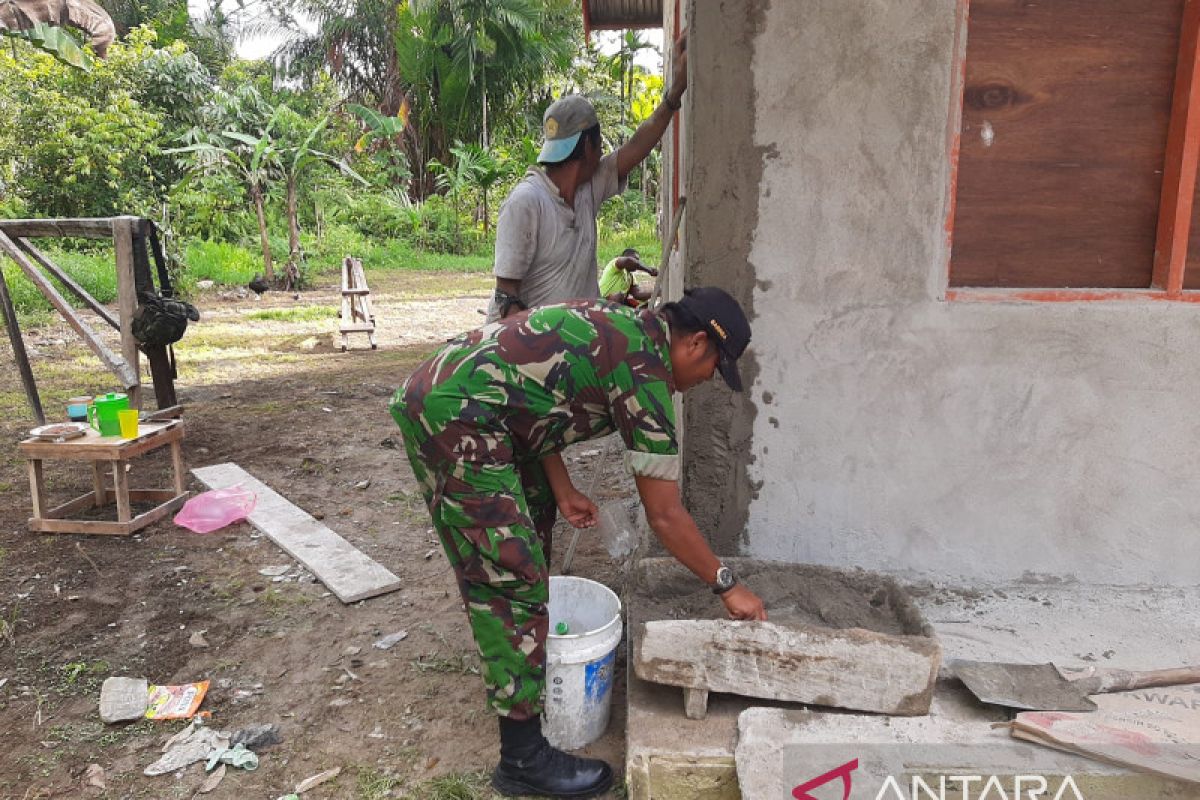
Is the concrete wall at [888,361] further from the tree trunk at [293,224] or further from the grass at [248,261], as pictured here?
the tree trunk at [293,224]

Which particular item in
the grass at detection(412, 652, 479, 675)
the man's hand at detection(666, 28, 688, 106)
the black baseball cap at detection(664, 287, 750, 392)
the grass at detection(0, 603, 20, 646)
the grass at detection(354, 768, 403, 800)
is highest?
the man's hand at detection(666, 28, 688, 106)

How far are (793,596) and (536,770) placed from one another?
1.07 meters

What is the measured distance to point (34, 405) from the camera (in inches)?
232

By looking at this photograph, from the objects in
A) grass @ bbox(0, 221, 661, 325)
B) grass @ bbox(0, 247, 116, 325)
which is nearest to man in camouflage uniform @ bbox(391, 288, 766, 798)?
grass @ bbox(0, 221, 661, 325)

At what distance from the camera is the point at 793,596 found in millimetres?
3053

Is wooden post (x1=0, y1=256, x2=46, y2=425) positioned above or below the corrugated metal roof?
below

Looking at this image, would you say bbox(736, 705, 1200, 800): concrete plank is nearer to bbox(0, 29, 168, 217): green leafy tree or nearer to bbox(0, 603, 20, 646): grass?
bbox(0, 603, 20, 646): grass

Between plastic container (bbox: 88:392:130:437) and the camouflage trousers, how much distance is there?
9.77 feet

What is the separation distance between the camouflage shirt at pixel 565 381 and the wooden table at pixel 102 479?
300 cm

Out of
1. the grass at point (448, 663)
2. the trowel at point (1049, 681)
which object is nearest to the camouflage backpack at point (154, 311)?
the grass at point (448, 663)

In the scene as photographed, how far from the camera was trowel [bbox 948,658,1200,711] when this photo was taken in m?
2.56

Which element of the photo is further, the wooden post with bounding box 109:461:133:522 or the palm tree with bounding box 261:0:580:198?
the palm tree with bounding box 261:0:580:198

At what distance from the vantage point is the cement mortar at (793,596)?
2939 millimetres

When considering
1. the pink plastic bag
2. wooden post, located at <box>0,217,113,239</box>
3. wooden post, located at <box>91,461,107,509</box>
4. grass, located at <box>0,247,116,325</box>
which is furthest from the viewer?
grass, located at <box>0,247,116,325</box>
